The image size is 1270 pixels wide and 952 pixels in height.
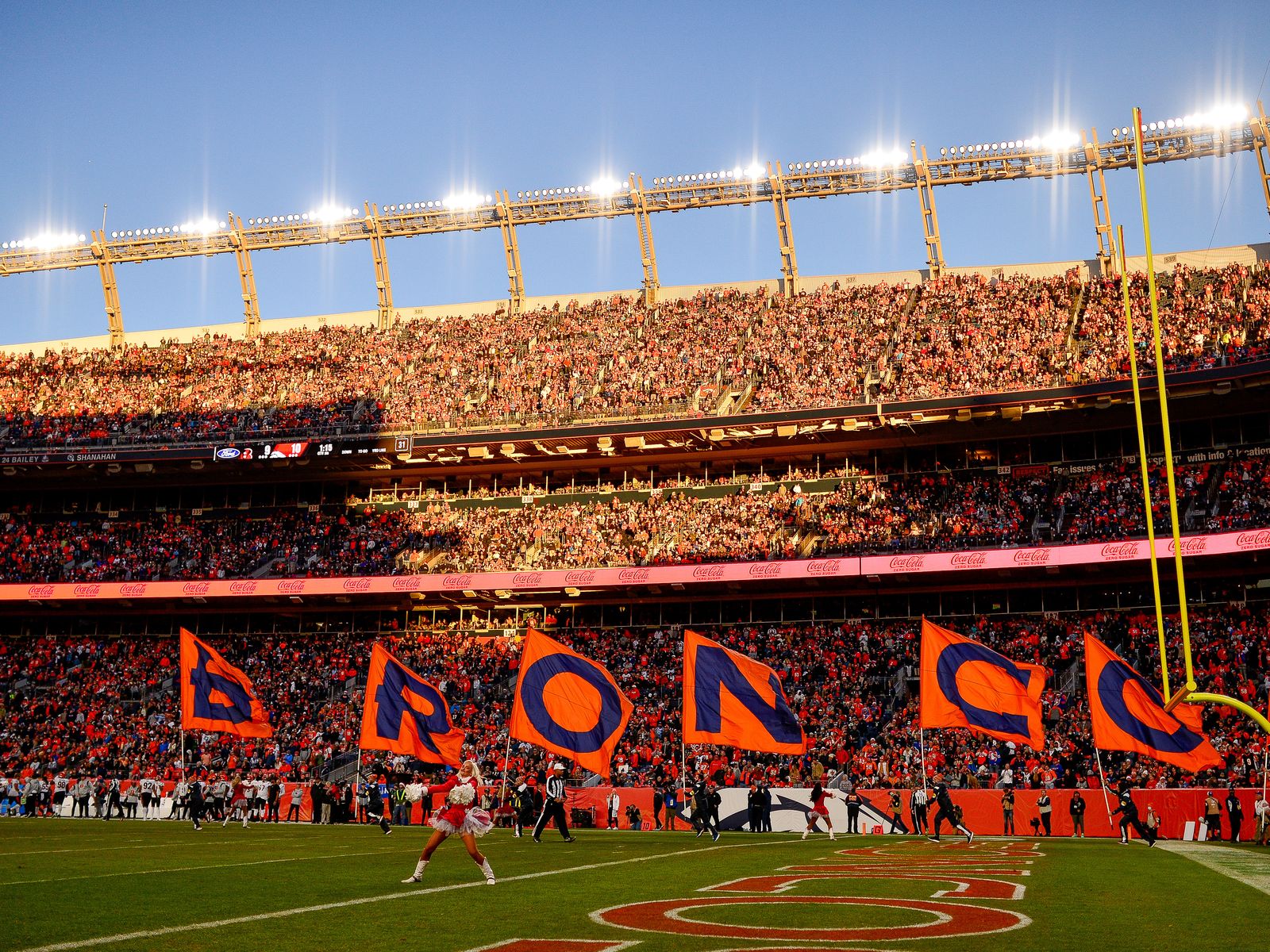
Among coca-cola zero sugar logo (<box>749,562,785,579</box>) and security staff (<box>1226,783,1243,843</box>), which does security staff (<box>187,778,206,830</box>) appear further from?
security staff (<box>1226,783,1243,843</box>)

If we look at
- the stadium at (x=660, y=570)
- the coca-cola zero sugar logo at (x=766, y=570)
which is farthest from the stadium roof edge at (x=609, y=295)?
the coca-cola zero sugar logo at (x=766, y=570)

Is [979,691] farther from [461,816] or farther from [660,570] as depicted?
[660,570]

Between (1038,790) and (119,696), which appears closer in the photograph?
(1038,790)

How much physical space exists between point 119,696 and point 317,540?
392 inches

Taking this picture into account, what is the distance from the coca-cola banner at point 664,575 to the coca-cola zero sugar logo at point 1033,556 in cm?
3

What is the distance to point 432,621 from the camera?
172ft

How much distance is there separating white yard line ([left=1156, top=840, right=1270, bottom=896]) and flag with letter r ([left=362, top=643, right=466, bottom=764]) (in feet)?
48.0

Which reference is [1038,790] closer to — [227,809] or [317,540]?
[227,809]

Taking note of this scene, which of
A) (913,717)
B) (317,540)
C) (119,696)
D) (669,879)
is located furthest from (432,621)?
(669,879)

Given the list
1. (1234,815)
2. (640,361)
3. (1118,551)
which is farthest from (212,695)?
(640,361)

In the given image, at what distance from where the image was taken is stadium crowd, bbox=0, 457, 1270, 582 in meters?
43.9

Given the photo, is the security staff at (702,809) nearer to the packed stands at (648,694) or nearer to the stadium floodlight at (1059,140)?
the packed stands at (648,694)

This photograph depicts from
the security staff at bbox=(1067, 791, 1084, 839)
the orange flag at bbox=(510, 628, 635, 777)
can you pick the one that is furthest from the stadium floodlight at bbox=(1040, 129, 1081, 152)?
the orange flag at bbox=(510, 628, 635, 777)

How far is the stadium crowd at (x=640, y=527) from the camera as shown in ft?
144
